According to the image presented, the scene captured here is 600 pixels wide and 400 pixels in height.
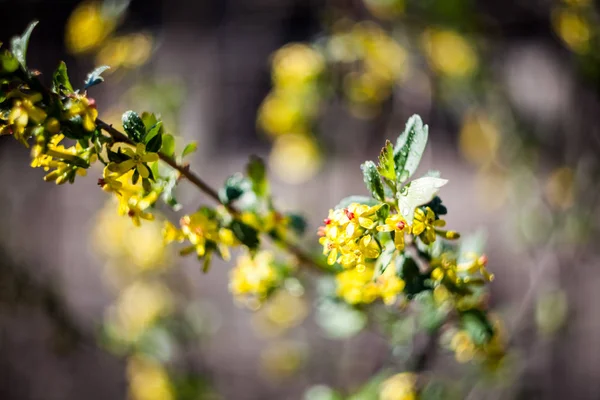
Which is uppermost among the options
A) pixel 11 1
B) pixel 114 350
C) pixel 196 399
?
pixel 11 1

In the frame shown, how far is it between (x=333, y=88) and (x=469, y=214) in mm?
874

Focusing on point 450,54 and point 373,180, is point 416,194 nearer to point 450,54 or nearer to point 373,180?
point 373,180

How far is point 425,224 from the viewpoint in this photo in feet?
1.66

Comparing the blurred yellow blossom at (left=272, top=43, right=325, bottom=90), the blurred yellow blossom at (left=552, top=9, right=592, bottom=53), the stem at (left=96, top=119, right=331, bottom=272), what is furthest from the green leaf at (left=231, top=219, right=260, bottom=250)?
the blurred yellow blossom at (left=552, top=9, right=592, bottom=53)

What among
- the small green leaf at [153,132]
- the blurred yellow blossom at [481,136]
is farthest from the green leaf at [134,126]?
the blurred yellow blossom at [481,136]

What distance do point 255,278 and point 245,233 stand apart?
0.12 meters

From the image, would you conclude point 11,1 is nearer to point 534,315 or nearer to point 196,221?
point 196,221

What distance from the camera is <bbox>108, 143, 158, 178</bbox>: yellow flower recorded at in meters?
0.53

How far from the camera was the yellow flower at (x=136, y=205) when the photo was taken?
0.57 meters

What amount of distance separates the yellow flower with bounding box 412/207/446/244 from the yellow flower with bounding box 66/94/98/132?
31 centimetres

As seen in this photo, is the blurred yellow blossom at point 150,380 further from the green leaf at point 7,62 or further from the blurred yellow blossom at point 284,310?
the green leaf at point 7,62

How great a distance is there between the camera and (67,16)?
2090 mm

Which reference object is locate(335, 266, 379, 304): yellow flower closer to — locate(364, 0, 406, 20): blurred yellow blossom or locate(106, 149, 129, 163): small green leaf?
locate(106, 149, 129, 163): small green leaf

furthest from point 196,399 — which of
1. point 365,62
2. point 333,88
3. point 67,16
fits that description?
point 67,16
